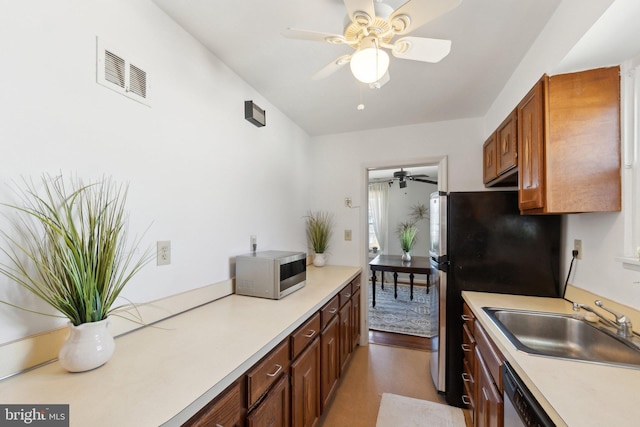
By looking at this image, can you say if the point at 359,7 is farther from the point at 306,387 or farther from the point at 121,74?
the point at 306,387

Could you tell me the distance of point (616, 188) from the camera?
3.98ft

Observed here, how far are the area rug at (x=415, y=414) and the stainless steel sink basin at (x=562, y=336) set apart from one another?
0.89 m

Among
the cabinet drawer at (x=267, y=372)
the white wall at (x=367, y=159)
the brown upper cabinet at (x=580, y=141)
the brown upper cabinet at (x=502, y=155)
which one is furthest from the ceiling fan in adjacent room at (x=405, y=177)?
the cabinet drawer at (x=267, y=372)

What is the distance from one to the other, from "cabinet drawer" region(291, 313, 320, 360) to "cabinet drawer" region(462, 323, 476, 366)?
950 mm

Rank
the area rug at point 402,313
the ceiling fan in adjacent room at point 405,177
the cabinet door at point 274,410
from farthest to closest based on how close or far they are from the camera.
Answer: the ceiling fan in adjacent room at point 405,177 → the area rug at point 402,313 → the cabinet door at point 274,410

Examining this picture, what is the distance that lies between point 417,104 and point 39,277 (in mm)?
2578

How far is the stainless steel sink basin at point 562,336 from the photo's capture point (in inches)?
42.4

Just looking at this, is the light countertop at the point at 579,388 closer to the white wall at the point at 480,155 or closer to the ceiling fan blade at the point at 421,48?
the white wall at the point at 480,155

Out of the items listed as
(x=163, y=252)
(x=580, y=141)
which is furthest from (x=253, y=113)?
(x=580, y=141)

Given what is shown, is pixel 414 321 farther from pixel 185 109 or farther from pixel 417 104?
pixel 185 109

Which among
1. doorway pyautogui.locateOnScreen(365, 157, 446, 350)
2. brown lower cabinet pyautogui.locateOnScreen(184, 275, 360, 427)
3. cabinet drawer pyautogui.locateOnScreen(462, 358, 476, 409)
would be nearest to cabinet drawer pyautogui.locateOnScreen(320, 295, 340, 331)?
brown lower cabinet pyautogui.locateOnScreen(184, 275, 360, 427)

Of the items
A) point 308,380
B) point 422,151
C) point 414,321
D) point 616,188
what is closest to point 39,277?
point 308,380

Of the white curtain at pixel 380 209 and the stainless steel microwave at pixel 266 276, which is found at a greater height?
the white curtain at pixel 380 209

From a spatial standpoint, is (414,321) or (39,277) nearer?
(39,277)
